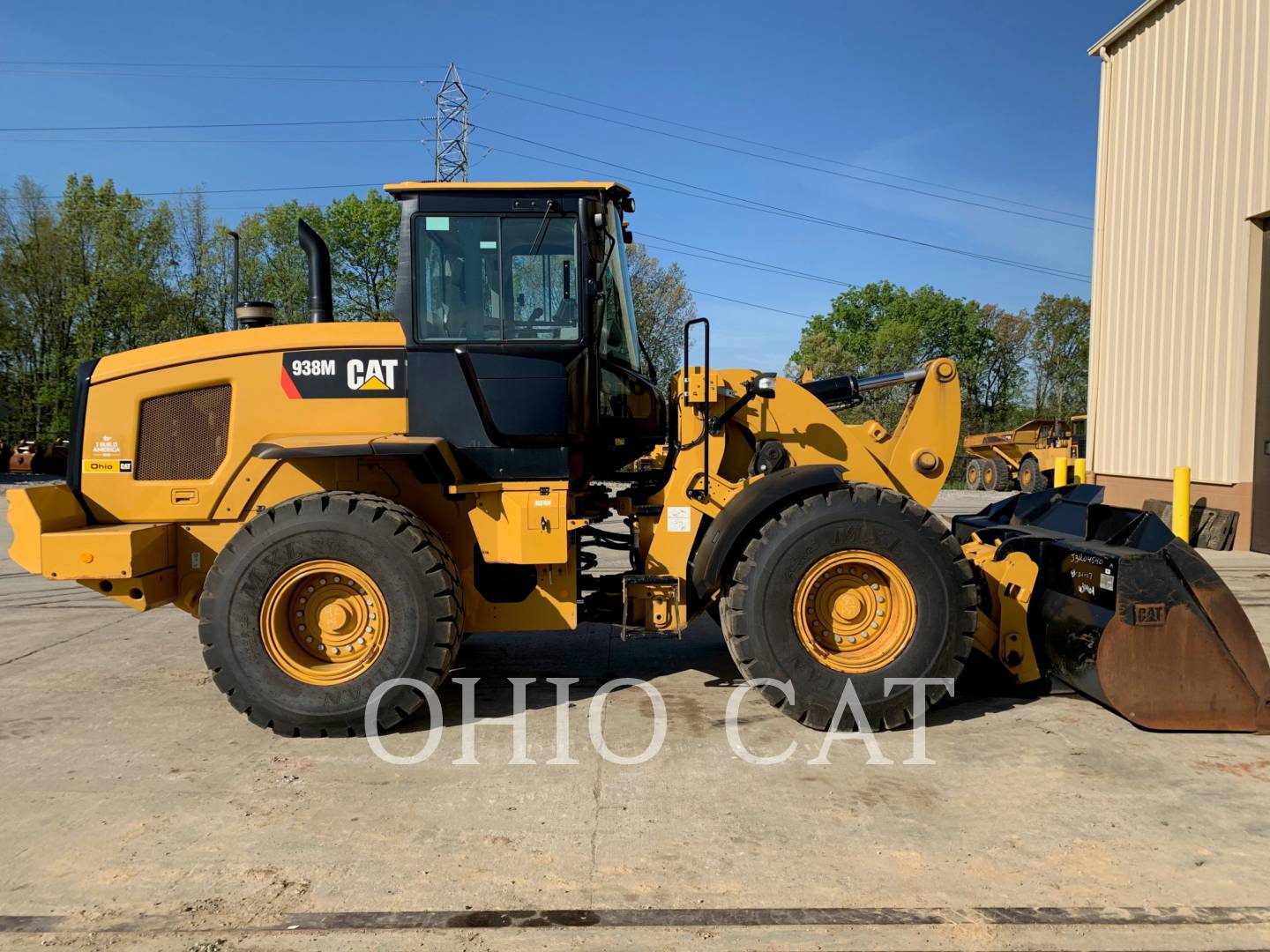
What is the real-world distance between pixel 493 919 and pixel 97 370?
4144 mm

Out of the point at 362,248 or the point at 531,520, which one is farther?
the point at 362,248

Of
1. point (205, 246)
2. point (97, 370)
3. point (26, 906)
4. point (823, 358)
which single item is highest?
point (205, 246)

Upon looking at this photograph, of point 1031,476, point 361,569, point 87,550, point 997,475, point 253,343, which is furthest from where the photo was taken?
point 997,475

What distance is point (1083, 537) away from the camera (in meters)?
5.04

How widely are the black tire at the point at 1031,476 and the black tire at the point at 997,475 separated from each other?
0.50 meters

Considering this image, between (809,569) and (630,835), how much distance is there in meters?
1.75

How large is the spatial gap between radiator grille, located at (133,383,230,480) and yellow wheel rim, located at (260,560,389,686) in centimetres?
102

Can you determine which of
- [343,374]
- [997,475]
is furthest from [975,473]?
[343,374]

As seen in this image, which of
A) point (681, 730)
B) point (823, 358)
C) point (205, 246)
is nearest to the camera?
point (681, 730)

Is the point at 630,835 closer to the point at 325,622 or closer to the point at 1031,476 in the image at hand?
the point at 325,622

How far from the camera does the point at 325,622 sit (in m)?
4.48

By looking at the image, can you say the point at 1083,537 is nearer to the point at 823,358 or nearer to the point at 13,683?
the point at 13,683

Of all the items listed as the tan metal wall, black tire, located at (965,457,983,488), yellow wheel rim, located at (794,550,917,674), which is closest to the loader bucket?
yellow wheel rim, located at (794,550,917,674)

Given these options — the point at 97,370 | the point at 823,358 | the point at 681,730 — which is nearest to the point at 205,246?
the point at 823,358
